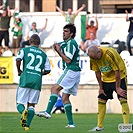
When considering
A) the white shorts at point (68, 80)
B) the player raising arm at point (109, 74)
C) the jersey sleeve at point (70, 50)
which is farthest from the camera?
the white shorts at point (68, 80)

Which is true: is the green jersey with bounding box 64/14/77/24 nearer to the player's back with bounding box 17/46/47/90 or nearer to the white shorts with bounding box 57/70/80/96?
the white shorts with bounding box 57/70/80/96

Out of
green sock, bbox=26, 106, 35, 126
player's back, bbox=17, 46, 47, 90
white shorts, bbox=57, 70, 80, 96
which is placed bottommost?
green sock, bbox=26, 106, 35, 126

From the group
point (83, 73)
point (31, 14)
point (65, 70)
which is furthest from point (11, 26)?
point (65, 70)

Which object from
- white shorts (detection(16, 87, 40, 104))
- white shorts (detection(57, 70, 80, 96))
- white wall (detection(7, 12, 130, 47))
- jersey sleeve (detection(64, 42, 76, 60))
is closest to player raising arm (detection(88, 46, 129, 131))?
jersey sleeve (detection(64, 42, 76, 60))

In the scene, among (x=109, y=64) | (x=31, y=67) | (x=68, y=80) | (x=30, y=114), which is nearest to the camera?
(x=109, y=64)

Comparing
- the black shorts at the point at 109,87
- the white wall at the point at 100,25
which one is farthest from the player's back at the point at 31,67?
the white wall at the point at 100,25

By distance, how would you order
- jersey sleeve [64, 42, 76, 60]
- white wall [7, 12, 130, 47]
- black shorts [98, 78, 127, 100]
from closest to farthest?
black shorts [98, 78, 127, 100]
jersey sleeve [64, 42, 76, 60]
white wall [7, 12, 130, 47]

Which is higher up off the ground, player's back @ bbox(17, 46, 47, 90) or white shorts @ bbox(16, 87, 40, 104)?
player's back @ bbox(17, 46, 47, 90)

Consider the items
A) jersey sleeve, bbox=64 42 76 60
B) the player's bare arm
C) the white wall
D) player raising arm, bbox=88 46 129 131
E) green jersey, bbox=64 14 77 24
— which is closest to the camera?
player raising arm, bbox=88 46 129 131

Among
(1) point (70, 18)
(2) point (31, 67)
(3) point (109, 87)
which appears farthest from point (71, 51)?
(1) point (70, 18)

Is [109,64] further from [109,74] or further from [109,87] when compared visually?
[109,87]

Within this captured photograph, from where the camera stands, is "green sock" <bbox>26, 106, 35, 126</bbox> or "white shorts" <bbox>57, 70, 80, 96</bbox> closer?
"green sock" <bbox>26, 106, 35, 126</bbox>

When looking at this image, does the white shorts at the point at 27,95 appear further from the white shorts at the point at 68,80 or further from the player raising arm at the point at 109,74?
the player raising arm at the point at 109,74

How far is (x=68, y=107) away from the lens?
50.5 ft
